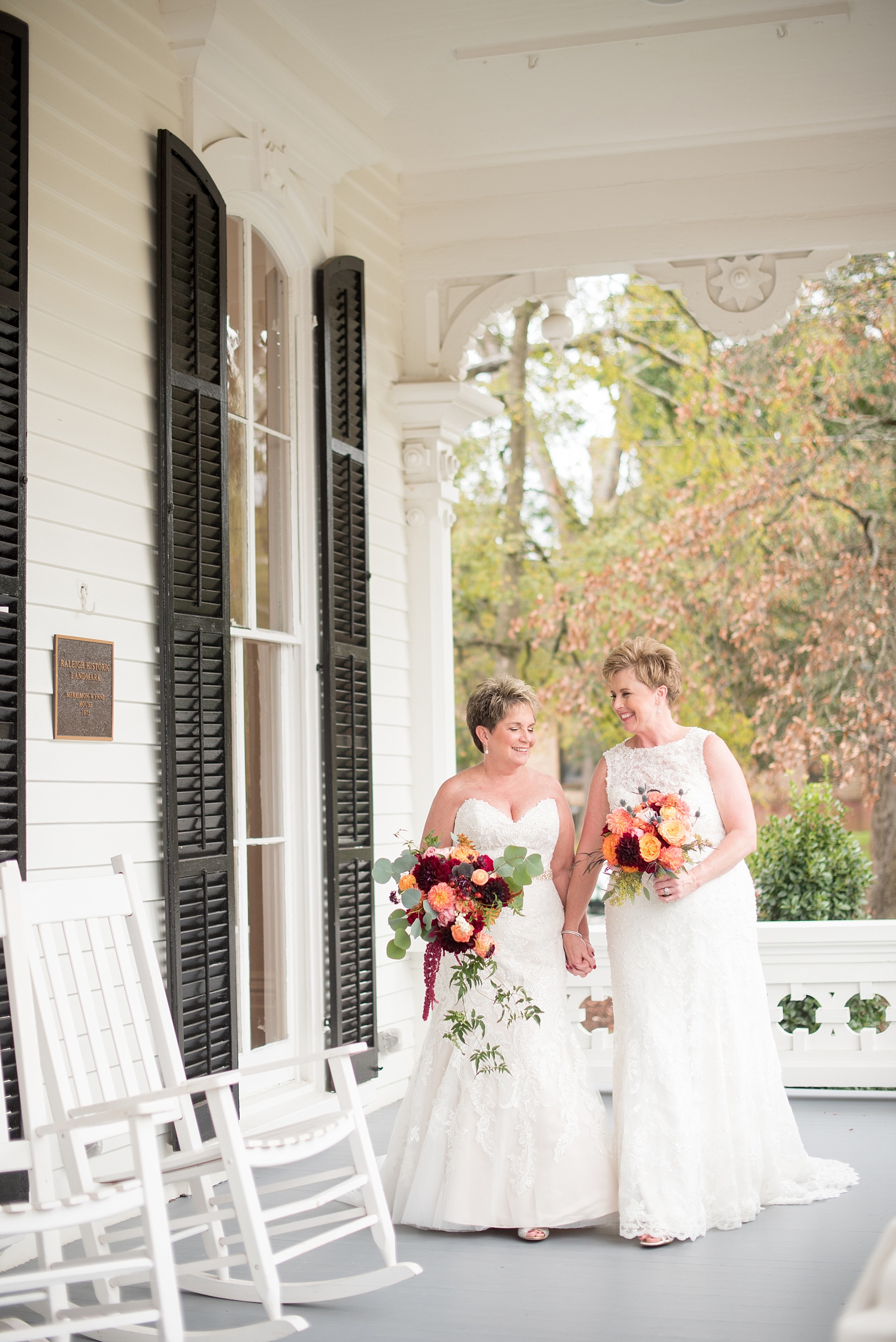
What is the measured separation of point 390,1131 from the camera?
18.7ft

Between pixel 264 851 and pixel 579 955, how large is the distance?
5.28 feet

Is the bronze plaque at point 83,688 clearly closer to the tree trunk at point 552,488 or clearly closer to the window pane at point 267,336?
the window pane at point 267,336

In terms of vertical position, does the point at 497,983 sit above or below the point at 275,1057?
above

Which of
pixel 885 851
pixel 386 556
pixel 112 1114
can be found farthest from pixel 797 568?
pixel 112 1114

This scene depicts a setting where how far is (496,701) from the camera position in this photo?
4457mm

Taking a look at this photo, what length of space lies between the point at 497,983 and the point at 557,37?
151 inches

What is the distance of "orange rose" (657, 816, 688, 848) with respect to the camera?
4082mm

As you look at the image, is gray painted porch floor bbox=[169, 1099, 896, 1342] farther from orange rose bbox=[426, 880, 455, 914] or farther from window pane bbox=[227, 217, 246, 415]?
window pane bbox=[227, 217, 246, 415]

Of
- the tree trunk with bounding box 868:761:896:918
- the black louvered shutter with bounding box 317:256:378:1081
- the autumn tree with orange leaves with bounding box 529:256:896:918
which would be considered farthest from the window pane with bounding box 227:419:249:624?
the tree trunk with bounding box 868:761:896:918

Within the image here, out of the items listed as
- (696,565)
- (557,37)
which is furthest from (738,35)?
(696,565)

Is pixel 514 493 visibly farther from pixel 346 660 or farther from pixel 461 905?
pixel 461 905

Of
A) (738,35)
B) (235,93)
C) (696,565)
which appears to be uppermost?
(738,35)

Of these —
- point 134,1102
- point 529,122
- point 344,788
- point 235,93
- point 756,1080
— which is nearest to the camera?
point 134,1102

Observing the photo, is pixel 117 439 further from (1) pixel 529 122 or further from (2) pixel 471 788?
(1) pixel 529 122
